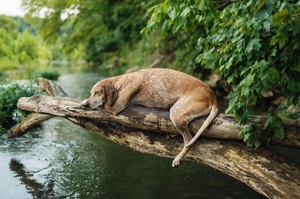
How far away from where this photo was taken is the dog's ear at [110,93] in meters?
4.50

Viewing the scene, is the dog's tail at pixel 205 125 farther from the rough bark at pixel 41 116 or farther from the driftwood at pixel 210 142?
the rough bark at pixel 41 116

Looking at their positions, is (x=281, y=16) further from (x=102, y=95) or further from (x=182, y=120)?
(x=102, y=95)

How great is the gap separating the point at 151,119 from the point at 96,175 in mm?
1984

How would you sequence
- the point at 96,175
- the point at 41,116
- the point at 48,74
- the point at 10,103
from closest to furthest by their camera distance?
the point at 96,175, the point at 41,116, the point at 10,103, the point at 48,74

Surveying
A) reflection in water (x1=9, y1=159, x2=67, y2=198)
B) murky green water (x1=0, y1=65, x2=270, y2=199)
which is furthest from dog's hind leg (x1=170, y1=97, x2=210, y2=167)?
reflection in water (x1=9, y1=159, x2=67, y2=198)

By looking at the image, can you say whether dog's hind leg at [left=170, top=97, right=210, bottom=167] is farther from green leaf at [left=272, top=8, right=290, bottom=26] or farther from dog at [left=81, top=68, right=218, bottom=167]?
green leaf at [left=272, top=8, right=290, bottom=26]

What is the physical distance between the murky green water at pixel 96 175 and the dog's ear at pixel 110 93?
5.36ft

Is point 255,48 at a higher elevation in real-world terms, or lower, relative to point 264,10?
Answer: lower

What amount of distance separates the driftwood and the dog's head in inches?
8.3

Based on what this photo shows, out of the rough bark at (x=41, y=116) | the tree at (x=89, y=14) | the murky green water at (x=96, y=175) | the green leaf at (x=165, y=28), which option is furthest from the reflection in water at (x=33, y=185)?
the tree at (x=89, y=14)

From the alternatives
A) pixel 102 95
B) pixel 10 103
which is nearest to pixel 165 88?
pixel 102 95

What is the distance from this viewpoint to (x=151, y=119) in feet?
14.6

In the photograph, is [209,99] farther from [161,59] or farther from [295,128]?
[161,59]

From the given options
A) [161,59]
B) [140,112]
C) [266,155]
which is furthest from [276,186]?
[161,59]
